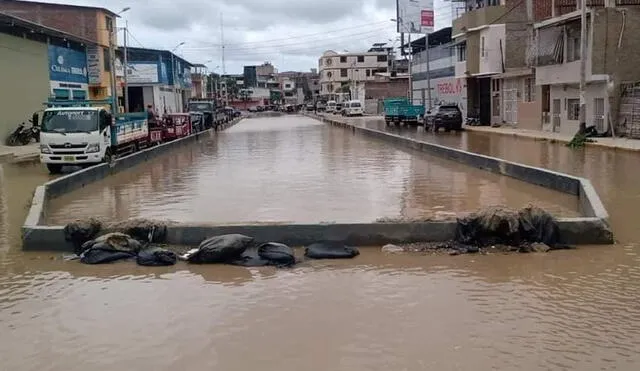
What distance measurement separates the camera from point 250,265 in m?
9.39

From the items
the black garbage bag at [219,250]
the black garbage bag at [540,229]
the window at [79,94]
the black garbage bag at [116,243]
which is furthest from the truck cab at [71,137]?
the window at [79,94]

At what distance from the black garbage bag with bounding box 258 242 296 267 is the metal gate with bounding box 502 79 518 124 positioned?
1495 inches

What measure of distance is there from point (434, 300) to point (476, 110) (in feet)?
152

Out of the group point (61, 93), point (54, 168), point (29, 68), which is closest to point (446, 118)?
point (61, 93)

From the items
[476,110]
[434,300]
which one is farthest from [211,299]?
[476,110]

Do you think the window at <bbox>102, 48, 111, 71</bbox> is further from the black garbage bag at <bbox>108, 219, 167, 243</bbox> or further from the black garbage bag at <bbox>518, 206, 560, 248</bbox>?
the black garbage bag at <bbox>518, 206, 560, 248</bbox>

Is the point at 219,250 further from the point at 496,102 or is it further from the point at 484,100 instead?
the point at 484,100

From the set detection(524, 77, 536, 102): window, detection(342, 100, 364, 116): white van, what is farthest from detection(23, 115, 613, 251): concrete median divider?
detection(342, 100, 364, 116): white van

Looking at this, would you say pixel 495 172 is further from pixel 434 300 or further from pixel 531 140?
pixel 531 140

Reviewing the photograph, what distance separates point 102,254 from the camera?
9883 millimetres

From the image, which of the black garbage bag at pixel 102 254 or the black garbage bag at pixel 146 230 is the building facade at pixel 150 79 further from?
the black garbage bag at pixel 102 254

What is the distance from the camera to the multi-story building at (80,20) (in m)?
54.9

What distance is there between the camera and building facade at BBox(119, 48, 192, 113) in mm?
71688

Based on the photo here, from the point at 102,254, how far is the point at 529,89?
38048 mm
